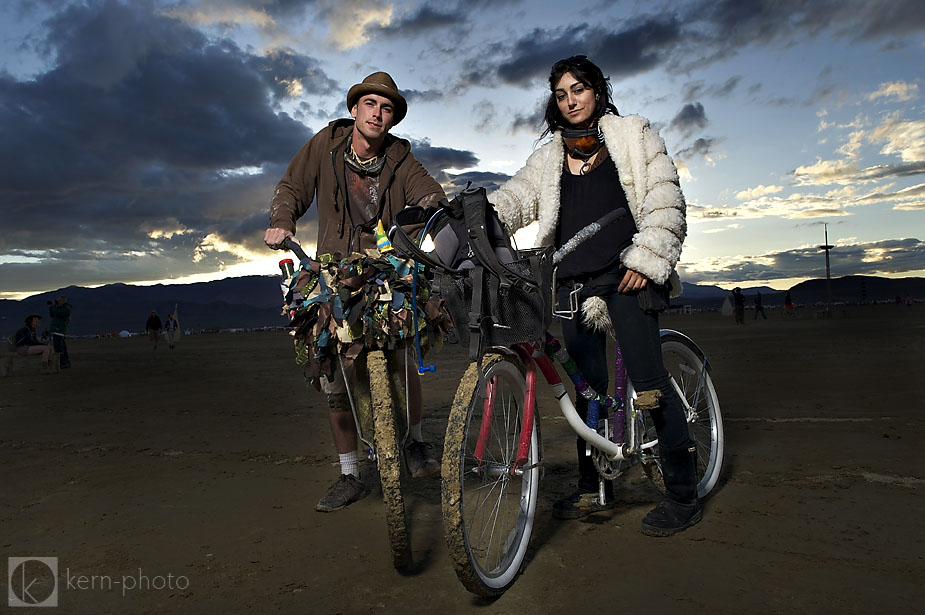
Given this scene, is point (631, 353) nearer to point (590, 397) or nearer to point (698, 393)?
point (590, 397)

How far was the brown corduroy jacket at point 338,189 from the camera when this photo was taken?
381 cm

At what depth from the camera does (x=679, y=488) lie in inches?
130

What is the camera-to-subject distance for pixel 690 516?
3287mm

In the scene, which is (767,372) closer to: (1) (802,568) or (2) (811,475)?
(2) (811,475)

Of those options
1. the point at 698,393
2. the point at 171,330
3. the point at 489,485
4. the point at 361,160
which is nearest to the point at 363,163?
the point at 361,160

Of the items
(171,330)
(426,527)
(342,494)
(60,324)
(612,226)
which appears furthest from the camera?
(171,330)

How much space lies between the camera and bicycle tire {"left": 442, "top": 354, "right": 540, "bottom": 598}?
241 centimetres

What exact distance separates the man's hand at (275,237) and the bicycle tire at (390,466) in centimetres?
88

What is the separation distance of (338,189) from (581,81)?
60.4 inches

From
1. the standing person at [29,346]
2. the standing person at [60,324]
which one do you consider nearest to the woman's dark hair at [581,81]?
the standing person at [29,346]

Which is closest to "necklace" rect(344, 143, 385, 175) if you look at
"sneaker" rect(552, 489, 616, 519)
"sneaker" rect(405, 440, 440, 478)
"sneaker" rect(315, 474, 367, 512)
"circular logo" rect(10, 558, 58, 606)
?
"sneaker" rect(405, 440, 440, 478)

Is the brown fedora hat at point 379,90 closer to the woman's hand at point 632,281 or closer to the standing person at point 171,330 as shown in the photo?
the woman's hand at point 632,281

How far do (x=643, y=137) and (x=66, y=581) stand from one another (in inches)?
132

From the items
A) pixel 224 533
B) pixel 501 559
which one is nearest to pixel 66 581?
pixel 224 533
